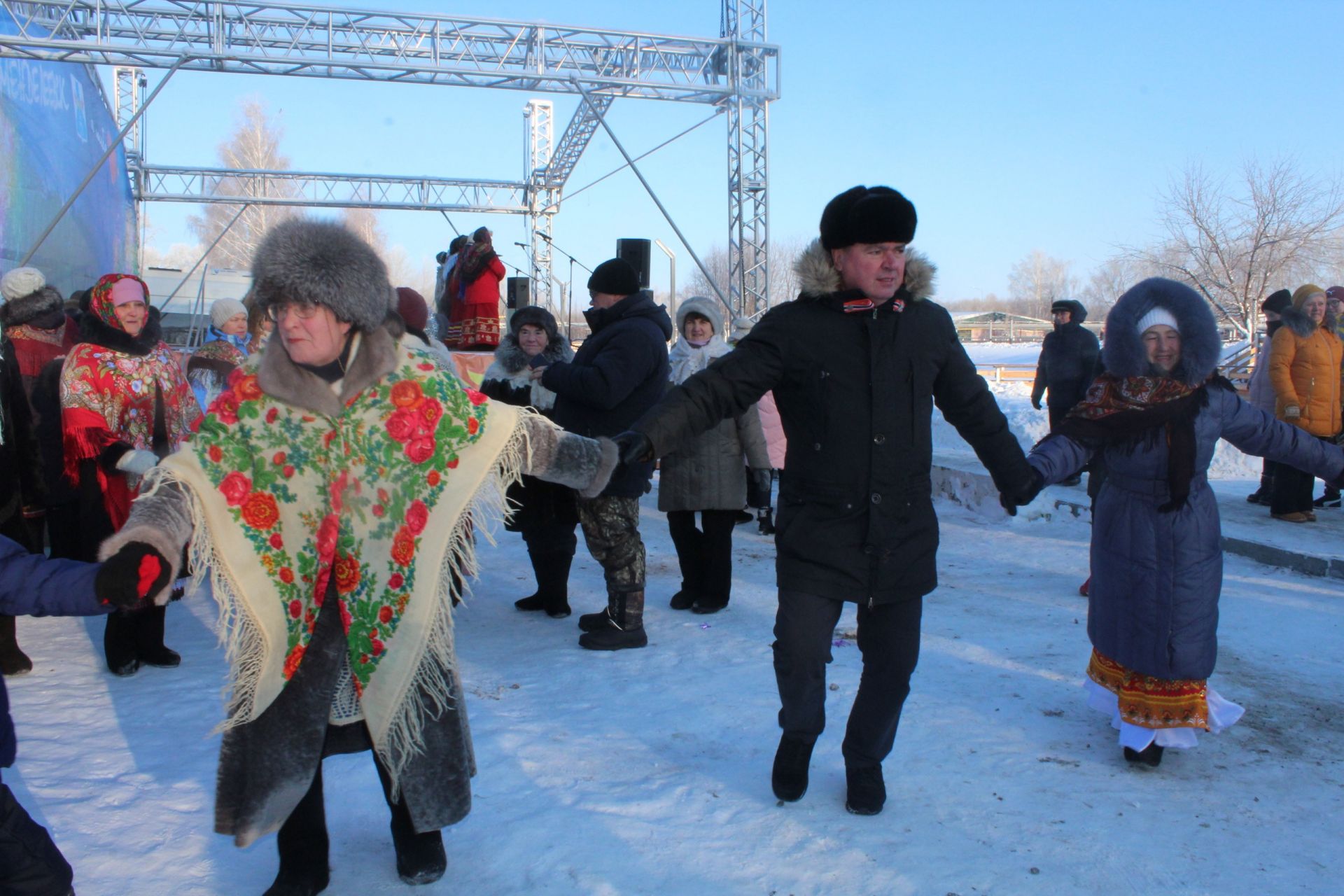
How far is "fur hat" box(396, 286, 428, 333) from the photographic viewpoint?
4414mm

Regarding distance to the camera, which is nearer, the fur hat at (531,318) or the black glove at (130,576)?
the black glove at (130,576)

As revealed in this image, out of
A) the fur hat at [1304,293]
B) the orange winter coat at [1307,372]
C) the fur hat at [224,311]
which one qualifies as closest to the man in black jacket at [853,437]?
the fur hat at [224,311]

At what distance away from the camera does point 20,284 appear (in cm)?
470

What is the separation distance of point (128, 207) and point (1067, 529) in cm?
2089

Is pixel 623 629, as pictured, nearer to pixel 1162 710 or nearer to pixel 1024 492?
pixel 1024 492

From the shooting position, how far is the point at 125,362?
415cm

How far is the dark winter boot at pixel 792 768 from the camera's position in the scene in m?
3.04

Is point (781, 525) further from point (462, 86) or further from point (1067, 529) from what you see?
point (462, 86)

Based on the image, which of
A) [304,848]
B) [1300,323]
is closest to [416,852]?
[304,848]

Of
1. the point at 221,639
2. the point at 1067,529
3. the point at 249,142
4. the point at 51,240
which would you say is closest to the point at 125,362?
the point at 221,639

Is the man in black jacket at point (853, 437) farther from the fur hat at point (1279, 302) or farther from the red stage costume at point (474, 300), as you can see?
the fur hat at point (1279, 302)

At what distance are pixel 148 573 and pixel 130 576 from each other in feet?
0.12

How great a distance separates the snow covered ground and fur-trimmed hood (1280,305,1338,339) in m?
3.20

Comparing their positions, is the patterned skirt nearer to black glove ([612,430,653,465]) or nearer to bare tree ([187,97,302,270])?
black glove ([612,430,653,465])
